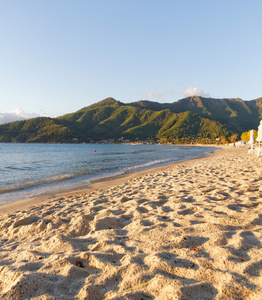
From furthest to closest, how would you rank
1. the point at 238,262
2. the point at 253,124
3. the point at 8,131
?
1. the point at 253,124
2. the point at 8,131
3. the point at 238,262

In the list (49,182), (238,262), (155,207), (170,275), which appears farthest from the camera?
(49,182)

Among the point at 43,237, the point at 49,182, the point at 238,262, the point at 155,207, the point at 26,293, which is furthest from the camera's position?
the point at 49,182

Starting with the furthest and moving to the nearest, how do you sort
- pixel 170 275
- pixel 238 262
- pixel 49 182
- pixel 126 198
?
pixel 49 182 < pixel 126 198 < pixel 238 262 < pixel 170 275

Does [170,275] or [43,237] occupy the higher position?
[170,275]

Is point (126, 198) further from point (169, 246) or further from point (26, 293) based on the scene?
point (26, 293)

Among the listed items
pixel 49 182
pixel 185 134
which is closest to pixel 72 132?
pixel 185 134

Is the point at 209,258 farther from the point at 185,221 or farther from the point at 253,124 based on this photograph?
the point at 253,124

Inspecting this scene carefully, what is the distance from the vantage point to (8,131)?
166m

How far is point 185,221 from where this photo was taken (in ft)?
12.5

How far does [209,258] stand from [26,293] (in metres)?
2.12

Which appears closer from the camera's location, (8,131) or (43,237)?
(43,237)

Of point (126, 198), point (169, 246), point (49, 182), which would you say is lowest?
point (49, 182)

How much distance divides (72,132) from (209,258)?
17204 cm

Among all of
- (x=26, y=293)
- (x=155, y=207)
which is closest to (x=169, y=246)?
(x=26, y=293)
